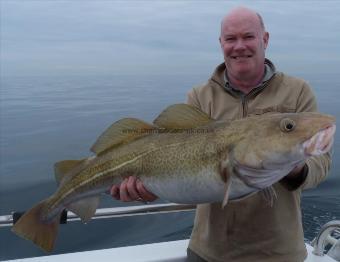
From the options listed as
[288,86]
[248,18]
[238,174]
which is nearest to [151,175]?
[238,174]

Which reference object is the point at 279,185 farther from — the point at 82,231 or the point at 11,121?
the point at 11,121

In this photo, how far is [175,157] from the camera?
3.16 metres

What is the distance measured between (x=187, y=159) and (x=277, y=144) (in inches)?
26.7

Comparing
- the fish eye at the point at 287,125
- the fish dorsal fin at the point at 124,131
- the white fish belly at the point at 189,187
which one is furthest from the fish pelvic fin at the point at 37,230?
the fish eye at the point at 287,125

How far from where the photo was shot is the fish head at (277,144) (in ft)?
8.38

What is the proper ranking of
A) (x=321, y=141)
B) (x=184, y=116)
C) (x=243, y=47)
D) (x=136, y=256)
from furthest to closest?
(x=136, y=256)
(x=243, y=47)
(x=184, y=116)
(x=321, y=141)

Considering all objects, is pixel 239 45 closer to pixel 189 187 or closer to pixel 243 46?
pixel 243 46

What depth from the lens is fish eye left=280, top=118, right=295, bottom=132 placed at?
270cm

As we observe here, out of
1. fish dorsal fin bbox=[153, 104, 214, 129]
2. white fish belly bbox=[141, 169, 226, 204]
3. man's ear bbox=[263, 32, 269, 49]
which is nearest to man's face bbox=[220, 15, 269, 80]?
man's ear bbox=[263, 32, 269, 49]

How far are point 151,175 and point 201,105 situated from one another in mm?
909

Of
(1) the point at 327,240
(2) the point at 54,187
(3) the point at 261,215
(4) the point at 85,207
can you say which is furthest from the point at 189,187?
(2) the point at 54,187

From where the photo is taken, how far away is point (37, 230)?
374 cm

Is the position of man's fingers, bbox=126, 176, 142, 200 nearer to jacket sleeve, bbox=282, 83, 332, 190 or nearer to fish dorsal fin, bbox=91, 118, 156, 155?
fish dorsal fin, bbox=91, 118, 156, 155

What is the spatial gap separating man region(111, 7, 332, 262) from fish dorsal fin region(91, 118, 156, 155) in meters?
0.37
